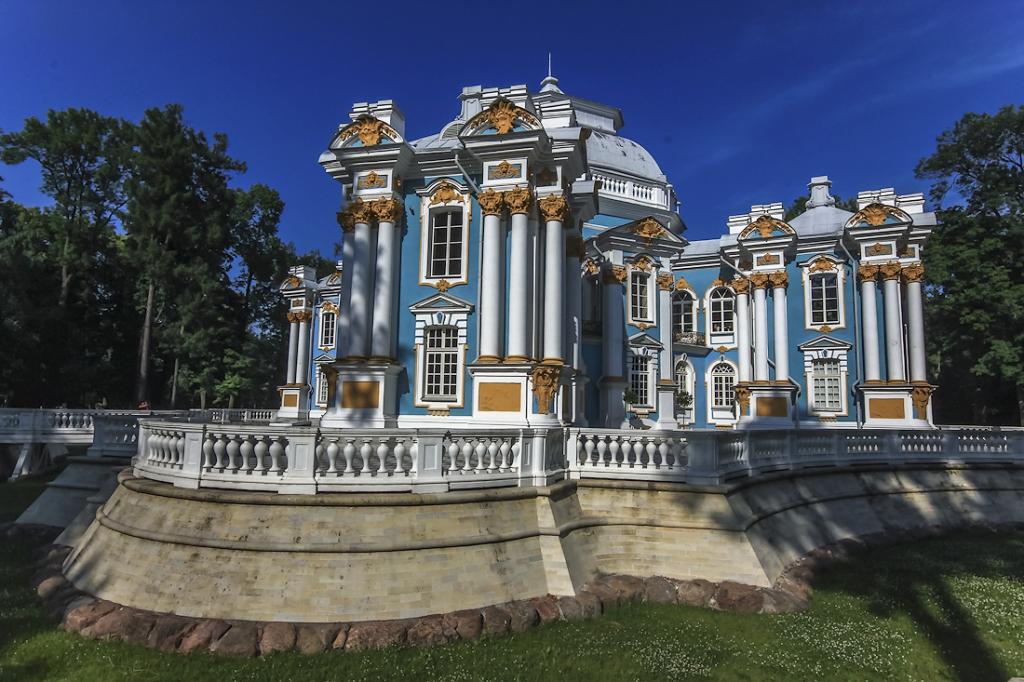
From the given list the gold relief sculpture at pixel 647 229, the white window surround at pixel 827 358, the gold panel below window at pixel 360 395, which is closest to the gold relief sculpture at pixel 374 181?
the gold panel below window at pixel 360 395

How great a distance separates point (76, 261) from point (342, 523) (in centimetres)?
2832

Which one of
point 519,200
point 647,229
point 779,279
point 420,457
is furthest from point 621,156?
point 420,457

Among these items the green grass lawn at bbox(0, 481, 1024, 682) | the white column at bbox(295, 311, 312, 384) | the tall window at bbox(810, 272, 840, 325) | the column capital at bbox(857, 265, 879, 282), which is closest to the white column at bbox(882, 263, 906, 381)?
the column capital at bbox(857, 265, 879, 282)

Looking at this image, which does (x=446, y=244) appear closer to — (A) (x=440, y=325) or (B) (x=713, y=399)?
(A) (x=440, y=325)

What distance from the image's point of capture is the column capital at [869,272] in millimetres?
20562

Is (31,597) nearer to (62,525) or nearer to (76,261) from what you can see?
Result: (62,525)

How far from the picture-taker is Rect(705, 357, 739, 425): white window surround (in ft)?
76.1

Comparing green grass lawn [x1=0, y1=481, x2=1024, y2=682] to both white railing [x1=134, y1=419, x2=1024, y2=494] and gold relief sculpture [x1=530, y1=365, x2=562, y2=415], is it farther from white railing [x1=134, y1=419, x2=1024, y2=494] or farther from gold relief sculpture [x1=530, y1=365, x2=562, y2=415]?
gold relief sculpture [x1=530, y1=365, x2=562, y2=415]

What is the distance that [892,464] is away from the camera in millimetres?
13930

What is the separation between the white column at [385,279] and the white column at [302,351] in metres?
17.1

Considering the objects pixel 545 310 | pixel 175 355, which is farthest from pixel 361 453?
pixel 175 355

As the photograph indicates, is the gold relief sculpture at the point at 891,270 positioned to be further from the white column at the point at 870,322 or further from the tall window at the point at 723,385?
the tall window at the point at 723,385

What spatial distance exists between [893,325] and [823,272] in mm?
2940

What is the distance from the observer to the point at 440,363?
45.4 ft
